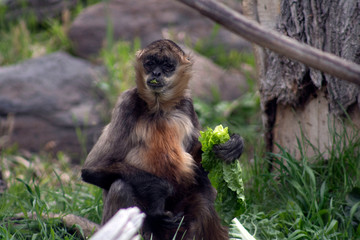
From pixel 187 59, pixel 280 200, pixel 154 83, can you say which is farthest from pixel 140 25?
pixel 280 200

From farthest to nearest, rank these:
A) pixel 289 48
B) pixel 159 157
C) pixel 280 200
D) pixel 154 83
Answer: pixel 280 200 < pixel 154 83 < pixel 159 157 < pixel 289 48

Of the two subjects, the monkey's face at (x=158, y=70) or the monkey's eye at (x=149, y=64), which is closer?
the monkey's face at (x=158, y=70)

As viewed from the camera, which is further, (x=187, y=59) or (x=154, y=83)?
(x=187, y=59)

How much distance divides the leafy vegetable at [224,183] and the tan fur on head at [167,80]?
547mm

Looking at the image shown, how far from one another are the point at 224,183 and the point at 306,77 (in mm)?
1478

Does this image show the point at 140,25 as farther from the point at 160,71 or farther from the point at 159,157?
the point at 159,157

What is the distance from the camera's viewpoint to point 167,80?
14.9 feet

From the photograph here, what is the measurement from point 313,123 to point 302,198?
832 mm

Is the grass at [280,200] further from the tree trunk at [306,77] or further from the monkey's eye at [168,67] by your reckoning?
the monkey's eye at [168,67]

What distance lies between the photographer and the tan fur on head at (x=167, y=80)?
448 cm

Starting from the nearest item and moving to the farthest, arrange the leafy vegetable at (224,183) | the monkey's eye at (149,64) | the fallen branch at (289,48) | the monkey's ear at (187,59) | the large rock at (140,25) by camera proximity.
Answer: the fallen branch at (289,48), the leafy vegetable at (224,183), the monkey's eye at (149,64), the monkey's ear at (187,59), the large rock at (140,25)

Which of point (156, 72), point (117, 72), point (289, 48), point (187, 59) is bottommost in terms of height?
point (117, 72)

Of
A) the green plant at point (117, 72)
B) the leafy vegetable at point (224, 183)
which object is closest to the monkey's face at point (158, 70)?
the leafy vegetable at point (224, 183)

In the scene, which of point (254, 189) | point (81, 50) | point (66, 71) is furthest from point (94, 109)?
point (254, 189)
